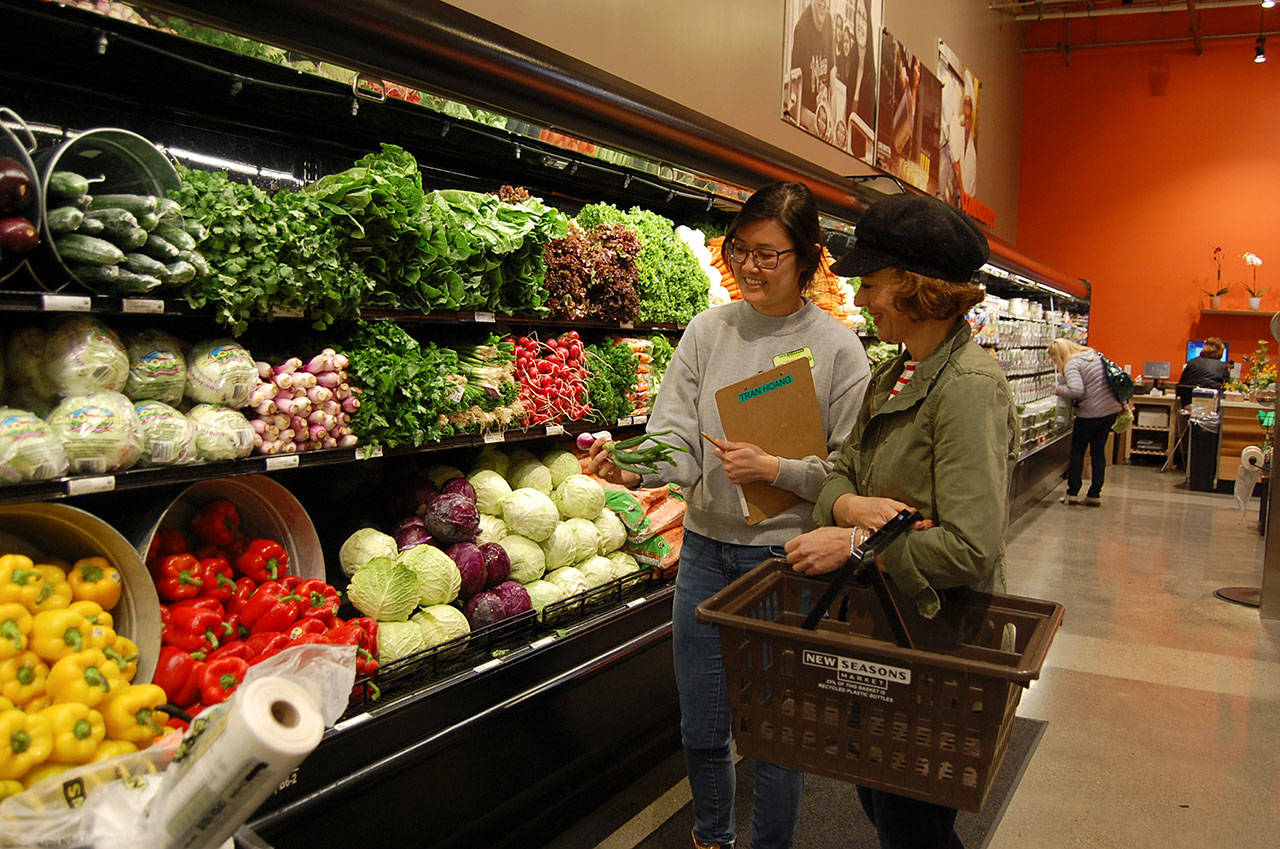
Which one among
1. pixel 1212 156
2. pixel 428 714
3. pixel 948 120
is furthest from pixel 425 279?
pixel 1212 156

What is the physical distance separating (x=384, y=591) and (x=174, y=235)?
48.4 inches

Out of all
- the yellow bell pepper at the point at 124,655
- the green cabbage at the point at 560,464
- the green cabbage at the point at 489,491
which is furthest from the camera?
the green cabbage at the point at 560,464

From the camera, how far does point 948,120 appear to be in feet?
35.7

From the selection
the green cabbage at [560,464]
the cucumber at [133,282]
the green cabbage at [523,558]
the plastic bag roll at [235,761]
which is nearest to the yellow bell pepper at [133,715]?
the plastic bag roll at [235,761]

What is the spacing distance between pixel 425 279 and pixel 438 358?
27 centimetres

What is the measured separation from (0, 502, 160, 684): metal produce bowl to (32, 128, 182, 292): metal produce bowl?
0.55m

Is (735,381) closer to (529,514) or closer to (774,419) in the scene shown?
(774,419)

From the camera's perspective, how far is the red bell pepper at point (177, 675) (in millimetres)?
2311

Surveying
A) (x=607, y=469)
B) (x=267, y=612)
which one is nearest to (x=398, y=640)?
(x=267, y=612)

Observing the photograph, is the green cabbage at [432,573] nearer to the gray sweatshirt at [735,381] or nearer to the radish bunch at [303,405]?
the radish bunch at [303,405]

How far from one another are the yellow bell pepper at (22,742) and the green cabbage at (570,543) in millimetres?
2210

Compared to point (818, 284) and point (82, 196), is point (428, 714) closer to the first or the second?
point (82, 196)

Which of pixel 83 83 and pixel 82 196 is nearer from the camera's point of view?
pixel 82 196

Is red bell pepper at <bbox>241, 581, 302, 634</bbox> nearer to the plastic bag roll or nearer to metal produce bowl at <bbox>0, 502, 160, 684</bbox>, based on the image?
metal produce bowl at <bbox>0, 502, 160, 684</bbox>
